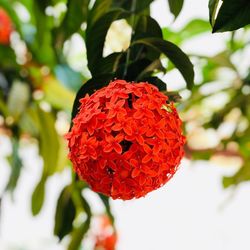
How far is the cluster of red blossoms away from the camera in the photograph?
660 millimetres

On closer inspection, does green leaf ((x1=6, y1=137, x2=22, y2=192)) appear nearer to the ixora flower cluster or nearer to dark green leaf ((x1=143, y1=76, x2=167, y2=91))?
the ixora flower cluster

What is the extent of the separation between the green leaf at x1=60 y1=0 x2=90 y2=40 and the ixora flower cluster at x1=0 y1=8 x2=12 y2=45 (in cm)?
62

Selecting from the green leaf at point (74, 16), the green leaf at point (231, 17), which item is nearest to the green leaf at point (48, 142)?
the green leaf at point (74, 16)

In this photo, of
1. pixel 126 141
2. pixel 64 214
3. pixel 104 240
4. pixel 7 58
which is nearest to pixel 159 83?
Result: pixel 126 141

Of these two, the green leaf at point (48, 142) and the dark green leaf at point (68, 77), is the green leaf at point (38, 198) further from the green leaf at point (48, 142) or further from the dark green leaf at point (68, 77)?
the dark green leaf at point (68, 77)

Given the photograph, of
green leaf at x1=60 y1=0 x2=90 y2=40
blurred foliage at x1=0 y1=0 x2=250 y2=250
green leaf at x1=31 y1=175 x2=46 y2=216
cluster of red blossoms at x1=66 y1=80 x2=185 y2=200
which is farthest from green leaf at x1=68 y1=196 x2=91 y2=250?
cluster of red blossoms at x1=66 y1=80 x2=185 y2=200

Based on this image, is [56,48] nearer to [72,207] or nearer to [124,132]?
[72,207]

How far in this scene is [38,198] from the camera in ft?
5.16

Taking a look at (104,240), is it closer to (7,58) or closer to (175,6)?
(7,58)

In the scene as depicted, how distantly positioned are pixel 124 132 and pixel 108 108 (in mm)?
42

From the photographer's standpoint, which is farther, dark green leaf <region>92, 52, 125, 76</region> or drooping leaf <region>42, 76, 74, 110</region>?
drooping leaf <region>42, 76, 74, 110</region>

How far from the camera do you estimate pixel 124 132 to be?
0.66 m

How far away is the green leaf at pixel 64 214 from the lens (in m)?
1.29

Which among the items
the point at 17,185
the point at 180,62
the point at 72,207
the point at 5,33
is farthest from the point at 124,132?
the point at 5,33
